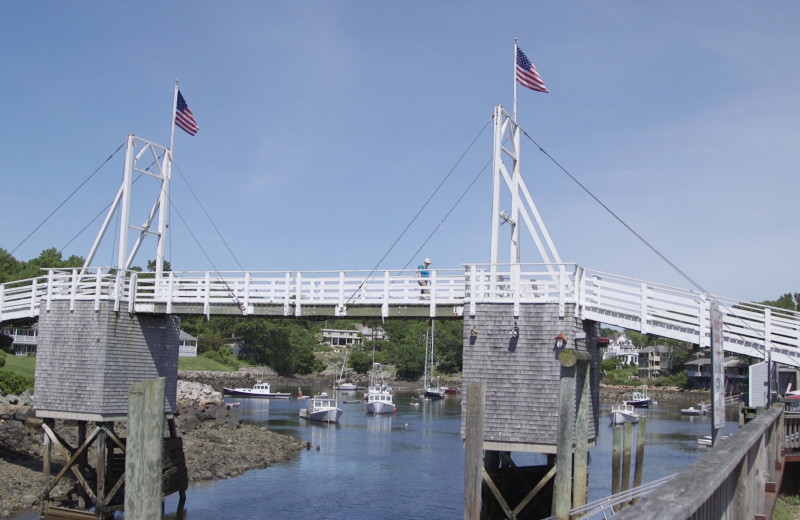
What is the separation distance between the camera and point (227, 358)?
126125 mm

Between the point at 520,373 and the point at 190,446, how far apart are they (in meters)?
25.0

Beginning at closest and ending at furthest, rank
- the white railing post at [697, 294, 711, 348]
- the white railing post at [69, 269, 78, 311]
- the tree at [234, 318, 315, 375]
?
the white railing post at [697, 294, 711, 348]
the white railing post at [69, 269, 78, 311]
the tree at [234, 318, 315, 375]

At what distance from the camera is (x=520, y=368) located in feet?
66.3

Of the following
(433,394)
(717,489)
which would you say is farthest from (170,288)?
(433,394)

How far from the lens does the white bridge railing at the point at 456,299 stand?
19578mm

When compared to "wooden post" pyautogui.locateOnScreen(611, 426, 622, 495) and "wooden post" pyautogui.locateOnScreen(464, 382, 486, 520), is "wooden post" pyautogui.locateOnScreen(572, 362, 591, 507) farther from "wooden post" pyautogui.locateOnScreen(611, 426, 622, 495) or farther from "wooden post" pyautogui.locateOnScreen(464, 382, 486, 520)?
"wooden post" pyautogui.locateOnScreen(611, 426, 622, 495)

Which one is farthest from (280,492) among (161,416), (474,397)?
(161,416)

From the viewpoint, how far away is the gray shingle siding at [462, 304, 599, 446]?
19.9 m

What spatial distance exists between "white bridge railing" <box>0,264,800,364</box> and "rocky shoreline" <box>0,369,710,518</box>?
6358 millimetres

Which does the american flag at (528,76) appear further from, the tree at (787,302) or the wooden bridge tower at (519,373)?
the tree at (787,302)

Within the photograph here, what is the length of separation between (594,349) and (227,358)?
110 meters

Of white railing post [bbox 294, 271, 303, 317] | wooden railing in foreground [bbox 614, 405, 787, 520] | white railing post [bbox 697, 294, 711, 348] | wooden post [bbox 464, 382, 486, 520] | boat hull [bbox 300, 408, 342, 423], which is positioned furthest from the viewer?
boat hull [bbox 300, 408, 342, 423]

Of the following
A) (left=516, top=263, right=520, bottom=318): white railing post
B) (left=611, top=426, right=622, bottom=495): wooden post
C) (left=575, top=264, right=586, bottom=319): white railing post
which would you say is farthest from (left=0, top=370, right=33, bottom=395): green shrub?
(left=575, top=264, right=586, bottom=319): white railing post

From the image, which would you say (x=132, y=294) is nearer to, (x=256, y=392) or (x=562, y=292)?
(x=562, y=292)
